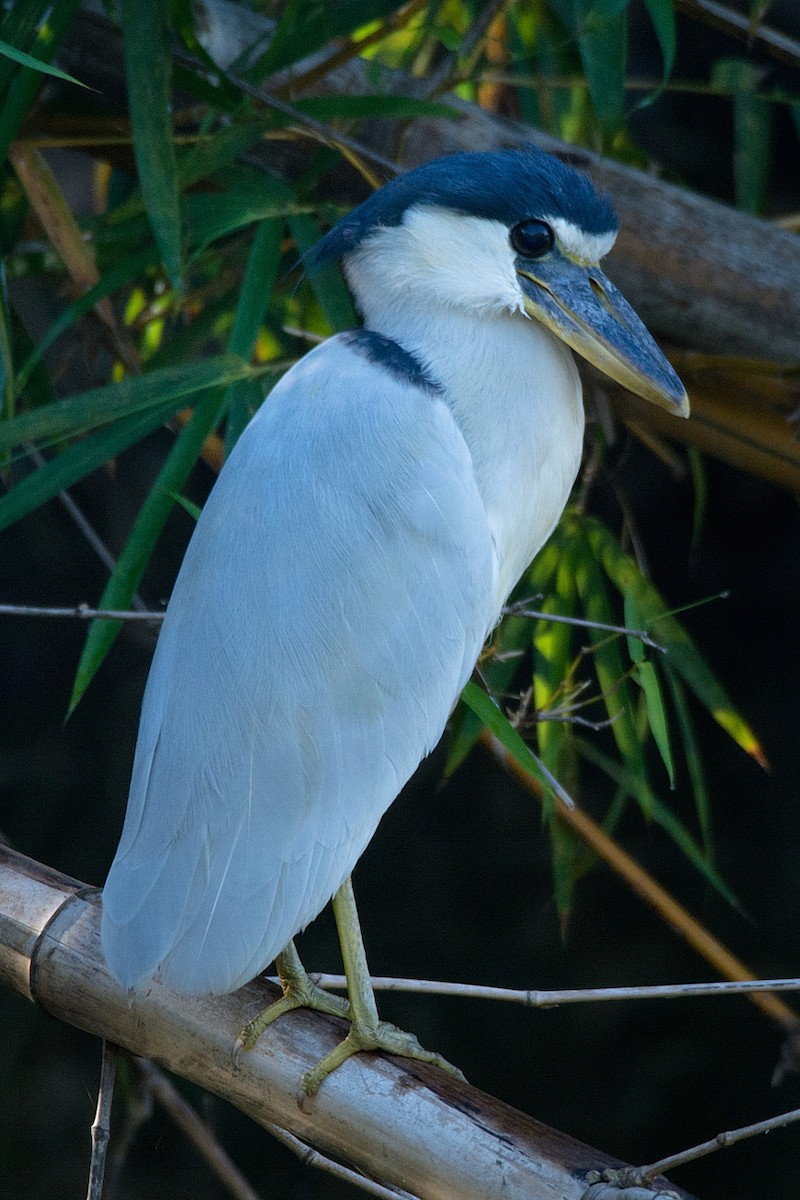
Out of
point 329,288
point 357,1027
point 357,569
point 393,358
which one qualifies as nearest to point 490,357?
point 393,358

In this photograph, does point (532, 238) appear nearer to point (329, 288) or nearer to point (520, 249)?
point (520, 249)

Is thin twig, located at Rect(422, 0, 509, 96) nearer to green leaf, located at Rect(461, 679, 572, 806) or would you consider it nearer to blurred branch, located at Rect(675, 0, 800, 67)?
blurred branch, located at Rect(675, 0, 800, 67)

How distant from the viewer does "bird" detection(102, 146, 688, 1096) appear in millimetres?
914

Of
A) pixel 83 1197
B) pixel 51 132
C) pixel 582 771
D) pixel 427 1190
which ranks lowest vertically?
pixel 83 1197

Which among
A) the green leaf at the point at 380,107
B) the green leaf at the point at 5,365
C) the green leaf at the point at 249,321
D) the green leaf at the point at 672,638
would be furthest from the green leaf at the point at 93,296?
the green leaf at the point at 672,638

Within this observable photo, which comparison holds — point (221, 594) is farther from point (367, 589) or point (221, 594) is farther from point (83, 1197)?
point (83, 1197)

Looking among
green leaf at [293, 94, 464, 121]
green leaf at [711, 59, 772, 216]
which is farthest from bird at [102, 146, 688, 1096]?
green leaf at [711, 59, 772, 216]

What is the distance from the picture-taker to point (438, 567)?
970mm

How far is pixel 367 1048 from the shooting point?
916 mm

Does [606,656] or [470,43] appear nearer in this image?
[606,656]

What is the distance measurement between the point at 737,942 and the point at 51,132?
6.11 feet

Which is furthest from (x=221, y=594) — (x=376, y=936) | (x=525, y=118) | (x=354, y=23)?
(x=376, y=936)

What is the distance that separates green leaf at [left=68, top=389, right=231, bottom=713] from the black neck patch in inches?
7.7

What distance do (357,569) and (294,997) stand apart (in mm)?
362
